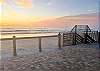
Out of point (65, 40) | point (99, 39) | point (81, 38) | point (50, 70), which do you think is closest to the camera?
point (50, 70)

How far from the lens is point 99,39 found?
63.2 feet

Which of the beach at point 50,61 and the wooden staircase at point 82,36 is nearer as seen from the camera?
the beach at point 50,61

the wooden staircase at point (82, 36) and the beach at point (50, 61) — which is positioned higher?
the wooden staircase at point (82, 36)

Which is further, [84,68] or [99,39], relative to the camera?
[99,39]

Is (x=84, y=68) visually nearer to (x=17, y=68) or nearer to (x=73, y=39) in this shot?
(x=17, y=68)

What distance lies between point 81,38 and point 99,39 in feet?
7.49

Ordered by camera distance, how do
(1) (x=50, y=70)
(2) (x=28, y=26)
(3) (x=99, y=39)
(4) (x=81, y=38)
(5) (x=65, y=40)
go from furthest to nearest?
(2) (x=28, y=26) < (3) (x=99, y=39) < (4) (x=81, y=38) < (5) (x=65, y=40) < (1) (x=50, y=70)

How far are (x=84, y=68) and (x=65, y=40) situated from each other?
9626mm

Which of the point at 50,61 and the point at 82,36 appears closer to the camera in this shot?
the point at 50,61

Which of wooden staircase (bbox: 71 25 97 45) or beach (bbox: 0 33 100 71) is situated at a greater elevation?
wooden staircase (bbox: 71 25 97 45)

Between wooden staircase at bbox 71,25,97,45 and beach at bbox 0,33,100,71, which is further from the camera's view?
wooden staircase at bbox 71,25,97,45

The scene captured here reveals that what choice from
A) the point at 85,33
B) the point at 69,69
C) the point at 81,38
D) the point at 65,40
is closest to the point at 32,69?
the point at 69,69

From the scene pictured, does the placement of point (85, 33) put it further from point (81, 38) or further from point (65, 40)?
point (65, 40)

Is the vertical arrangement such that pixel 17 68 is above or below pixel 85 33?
below
